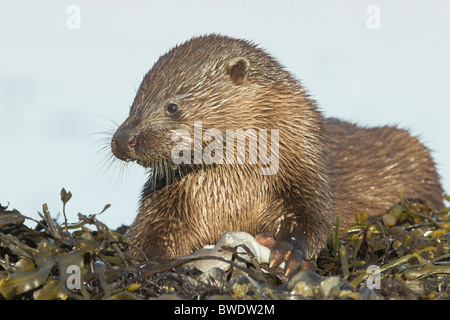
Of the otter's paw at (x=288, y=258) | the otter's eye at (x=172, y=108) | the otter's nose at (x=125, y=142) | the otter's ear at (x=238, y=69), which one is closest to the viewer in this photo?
the otter's paw at (x=288, y=258)

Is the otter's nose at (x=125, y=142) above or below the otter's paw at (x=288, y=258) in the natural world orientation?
above

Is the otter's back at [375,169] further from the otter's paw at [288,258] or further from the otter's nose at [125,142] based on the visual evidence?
the otter's nose at [125,142]

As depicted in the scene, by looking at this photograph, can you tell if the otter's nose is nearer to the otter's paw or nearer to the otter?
the otter

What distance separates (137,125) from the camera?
12.0 feet

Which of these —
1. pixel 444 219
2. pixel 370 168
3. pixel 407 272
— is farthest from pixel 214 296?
pixel 370 168

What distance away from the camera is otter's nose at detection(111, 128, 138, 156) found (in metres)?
3.56

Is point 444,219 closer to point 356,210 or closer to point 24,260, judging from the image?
point 356,210

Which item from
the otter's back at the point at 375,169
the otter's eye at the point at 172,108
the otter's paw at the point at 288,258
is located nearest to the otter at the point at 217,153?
the otter's eye at the point at 172,108

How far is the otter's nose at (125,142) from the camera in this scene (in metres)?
3.56

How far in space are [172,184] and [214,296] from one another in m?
1.54

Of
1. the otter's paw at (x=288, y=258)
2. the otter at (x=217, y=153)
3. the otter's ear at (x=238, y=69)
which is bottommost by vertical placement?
the otter's paw at (x=288, y=258)

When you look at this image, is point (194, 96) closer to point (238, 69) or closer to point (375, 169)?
point (238, 69)

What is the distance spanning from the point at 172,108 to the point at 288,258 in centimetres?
109

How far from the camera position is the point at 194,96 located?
148 inches
